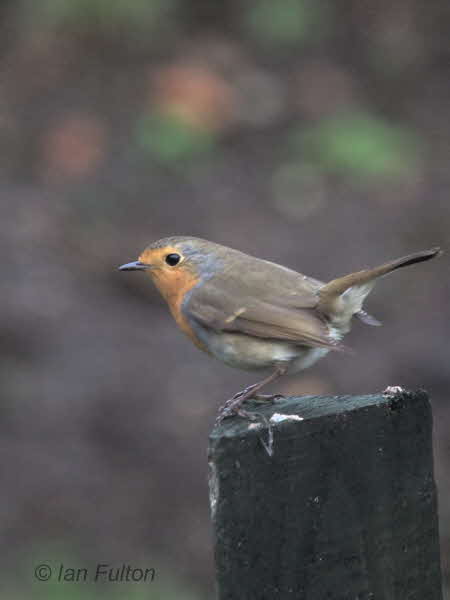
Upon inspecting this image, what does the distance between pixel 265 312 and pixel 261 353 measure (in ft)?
0.40

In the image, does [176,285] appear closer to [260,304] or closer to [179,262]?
[179,262]

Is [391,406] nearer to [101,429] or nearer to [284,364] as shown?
[284,364]

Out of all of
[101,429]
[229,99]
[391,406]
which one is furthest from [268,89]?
[391,406]

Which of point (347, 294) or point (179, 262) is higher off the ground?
point (179, 262)

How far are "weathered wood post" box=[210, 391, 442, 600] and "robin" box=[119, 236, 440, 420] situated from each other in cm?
88

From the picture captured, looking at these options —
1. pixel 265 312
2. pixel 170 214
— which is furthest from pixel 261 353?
pixel 170 214

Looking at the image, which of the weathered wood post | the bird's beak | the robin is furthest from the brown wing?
the weathered wood post

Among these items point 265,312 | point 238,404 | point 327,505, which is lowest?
point 327,505

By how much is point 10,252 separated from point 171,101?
210 cm

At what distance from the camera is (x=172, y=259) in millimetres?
3502

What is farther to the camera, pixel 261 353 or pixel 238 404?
pixel 261 353

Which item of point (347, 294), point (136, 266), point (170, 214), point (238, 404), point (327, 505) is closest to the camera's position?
point (327, 505)

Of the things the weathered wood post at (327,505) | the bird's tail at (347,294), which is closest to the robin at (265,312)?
the bird's tail at (347,294)

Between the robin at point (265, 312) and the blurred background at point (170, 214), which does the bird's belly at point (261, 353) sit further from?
the blurred background at point (170, 214)
